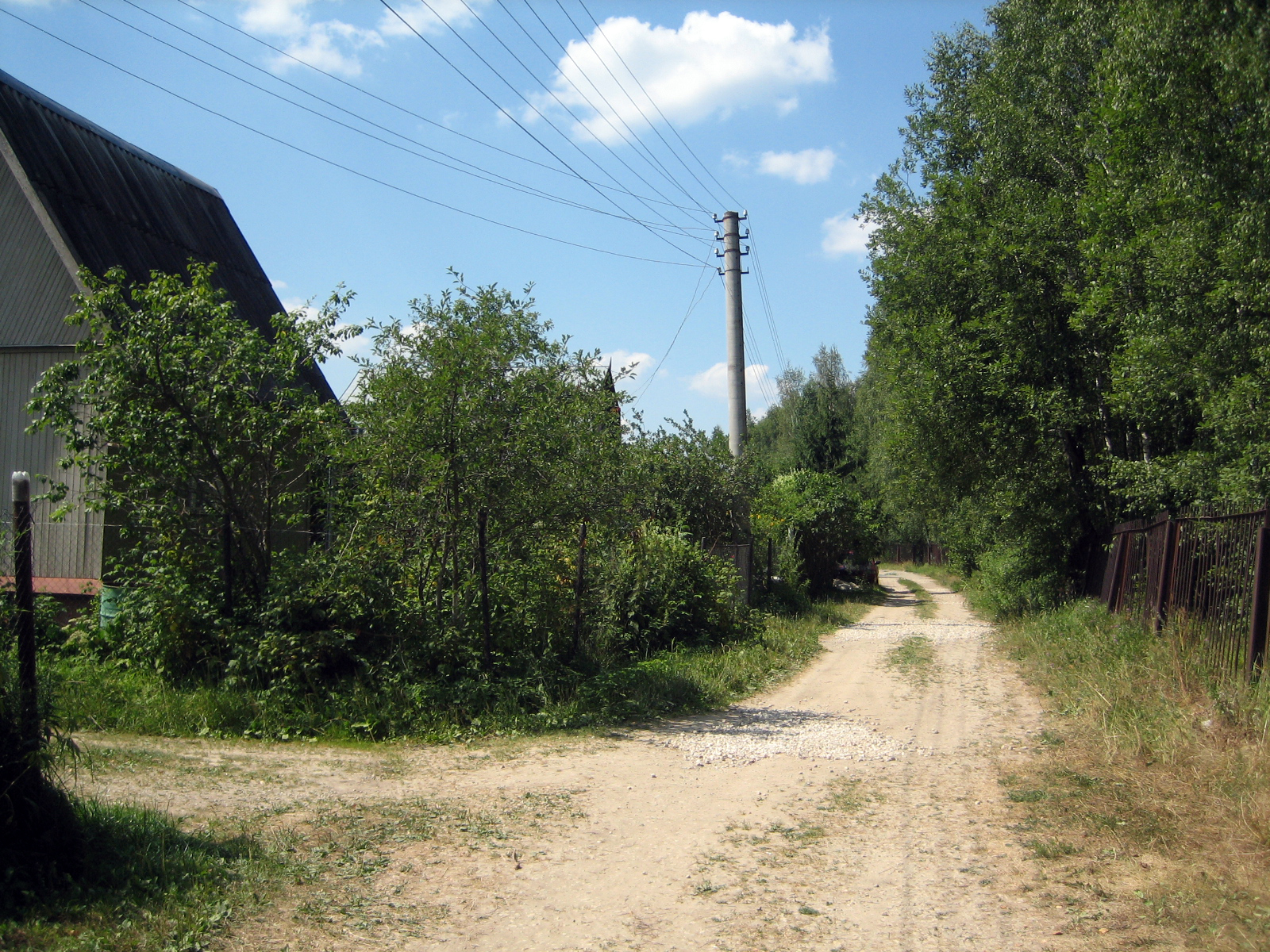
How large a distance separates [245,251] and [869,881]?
1674 cm

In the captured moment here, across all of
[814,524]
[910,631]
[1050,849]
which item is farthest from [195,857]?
[814,524]

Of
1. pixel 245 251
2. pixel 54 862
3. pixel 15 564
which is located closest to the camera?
pixel 54 862

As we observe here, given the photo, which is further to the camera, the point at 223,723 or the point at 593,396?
the point at 593,396

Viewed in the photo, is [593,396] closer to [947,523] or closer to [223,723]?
[223,723]

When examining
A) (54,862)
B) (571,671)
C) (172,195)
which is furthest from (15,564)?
(172,195)

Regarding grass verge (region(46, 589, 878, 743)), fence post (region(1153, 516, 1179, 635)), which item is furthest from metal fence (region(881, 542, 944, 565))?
grass verge (region(46, 589, 878, 743))

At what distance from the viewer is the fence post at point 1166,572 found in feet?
34.1

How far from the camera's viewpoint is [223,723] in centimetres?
863

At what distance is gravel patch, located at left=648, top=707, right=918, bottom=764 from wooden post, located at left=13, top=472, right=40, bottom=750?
4.91 m

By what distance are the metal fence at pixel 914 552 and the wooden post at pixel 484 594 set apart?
51.4 metres

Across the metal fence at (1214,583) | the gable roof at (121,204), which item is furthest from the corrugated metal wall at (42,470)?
the metal fence at (1214,583)

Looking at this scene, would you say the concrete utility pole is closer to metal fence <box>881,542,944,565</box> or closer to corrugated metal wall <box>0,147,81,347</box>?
corrugated metal wall <box>0,147,81,347</box>

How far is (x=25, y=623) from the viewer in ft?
16.3

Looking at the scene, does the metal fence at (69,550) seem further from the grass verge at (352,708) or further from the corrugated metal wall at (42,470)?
the grass verge at (352,708)
